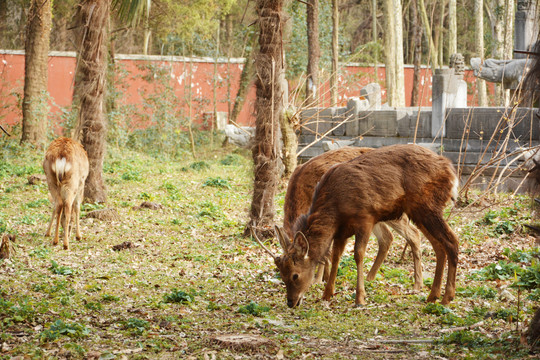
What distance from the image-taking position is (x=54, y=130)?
71.4 feet

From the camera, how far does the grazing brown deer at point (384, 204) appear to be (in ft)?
22.8

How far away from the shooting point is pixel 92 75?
11984 mm

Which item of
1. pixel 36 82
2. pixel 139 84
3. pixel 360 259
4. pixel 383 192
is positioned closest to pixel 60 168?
pixel 360 259

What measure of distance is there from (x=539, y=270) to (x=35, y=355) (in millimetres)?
5171

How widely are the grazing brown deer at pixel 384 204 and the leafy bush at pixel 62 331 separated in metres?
2.27

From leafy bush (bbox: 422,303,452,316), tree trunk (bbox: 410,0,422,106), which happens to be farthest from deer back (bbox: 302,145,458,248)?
tree trunk (bbox: 410,0,422,106)

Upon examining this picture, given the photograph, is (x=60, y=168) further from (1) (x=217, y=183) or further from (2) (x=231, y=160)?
(2) (x=231, y=160)

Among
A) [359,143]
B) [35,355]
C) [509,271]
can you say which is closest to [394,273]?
[509,271]

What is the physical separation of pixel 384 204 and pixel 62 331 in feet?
11.7

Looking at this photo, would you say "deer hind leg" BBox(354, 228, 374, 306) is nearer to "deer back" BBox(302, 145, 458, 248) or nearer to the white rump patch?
"deer back" BBox(302, 145, 458, 248)

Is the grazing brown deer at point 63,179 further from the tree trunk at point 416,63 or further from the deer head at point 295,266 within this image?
the tree trunk at point 416,63

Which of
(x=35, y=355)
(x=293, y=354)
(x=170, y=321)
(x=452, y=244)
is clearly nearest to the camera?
(x=35, y=355)

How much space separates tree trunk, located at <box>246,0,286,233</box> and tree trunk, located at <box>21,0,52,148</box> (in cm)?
1082

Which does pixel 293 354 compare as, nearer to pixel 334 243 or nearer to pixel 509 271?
pixel 334 243
